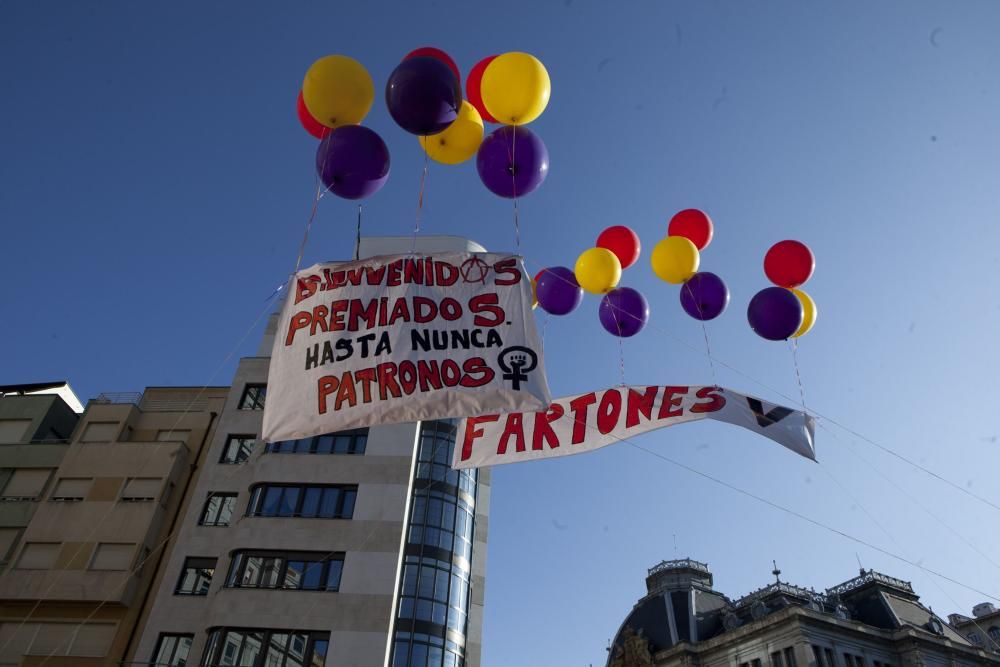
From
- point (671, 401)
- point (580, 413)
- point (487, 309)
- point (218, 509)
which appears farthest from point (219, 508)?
point (487, 309)

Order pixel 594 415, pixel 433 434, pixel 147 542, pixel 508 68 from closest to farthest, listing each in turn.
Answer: pixel 508 68, pixel 594 415, pixel 147 542, pixel 433 434

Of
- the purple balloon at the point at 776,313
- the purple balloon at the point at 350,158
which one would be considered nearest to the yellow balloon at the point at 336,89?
the purple balloon at the point at 350,158

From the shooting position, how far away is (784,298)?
1054cm

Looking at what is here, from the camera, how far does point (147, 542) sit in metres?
24.4

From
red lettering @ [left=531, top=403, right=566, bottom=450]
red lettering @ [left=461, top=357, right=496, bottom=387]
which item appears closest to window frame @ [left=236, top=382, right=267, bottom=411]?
red lettering @ [left=531, top=403, right=566, bottom=450]

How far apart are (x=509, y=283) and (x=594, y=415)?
3.14 meters

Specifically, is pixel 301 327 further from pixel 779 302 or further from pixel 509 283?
pixel 779 302

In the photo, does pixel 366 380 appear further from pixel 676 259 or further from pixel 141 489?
pixel 141 489

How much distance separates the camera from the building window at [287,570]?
72.7 ft

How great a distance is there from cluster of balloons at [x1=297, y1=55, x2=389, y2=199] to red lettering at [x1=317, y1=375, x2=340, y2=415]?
258cm

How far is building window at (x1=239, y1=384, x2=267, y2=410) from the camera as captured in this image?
2798 cm

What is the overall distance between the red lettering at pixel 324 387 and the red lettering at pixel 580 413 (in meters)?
3.88

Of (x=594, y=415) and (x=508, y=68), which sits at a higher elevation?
(x=508, y=68)

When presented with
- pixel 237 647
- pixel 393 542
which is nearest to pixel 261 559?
pixel 237 647
